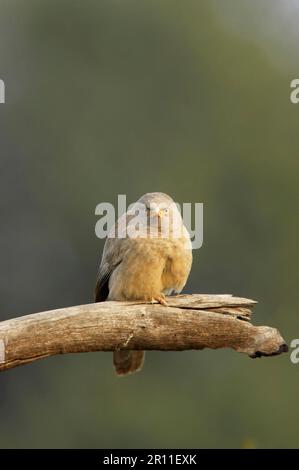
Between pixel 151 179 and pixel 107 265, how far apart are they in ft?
49.0

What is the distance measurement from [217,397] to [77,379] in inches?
133

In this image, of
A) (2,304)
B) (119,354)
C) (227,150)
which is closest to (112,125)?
(227,150)

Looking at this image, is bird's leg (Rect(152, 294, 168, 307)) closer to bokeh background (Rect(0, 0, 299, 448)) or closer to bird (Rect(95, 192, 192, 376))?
bird (Rect(95, 192, 192, 376))

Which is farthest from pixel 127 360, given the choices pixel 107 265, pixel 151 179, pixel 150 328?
pixel 151 179

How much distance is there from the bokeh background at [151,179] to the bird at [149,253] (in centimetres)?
1292

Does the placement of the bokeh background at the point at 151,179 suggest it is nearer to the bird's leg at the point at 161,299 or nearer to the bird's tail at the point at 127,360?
the bird's tail at the point at 127,360

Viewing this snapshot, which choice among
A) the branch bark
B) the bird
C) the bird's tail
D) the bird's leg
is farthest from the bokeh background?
the branch bark

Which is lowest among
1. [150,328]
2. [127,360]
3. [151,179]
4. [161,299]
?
[127,360]

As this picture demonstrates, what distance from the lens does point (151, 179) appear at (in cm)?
2370

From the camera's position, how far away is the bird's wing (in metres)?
8.71

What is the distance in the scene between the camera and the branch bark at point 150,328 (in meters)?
7.64

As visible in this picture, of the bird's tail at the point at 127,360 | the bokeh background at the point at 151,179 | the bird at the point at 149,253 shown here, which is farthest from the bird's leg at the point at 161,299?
the bokeh background at the point at 151,179

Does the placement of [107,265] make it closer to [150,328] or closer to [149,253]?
[149,253]

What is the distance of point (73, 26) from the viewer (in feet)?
95.0
